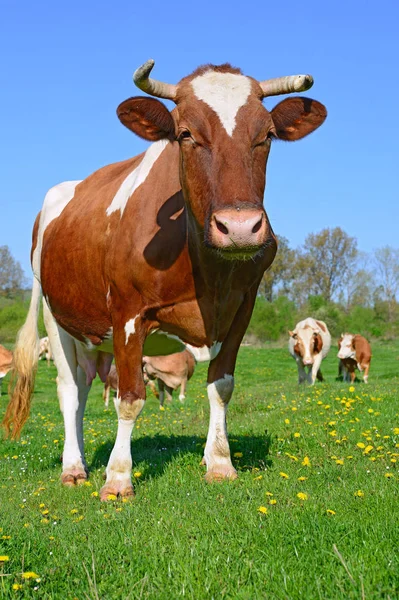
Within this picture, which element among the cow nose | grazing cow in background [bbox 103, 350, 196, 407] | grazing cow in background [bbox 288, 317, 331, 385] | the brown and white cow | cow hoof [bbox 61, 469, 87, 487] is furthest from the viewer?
grazing cow in background [bbox 288, 317, 331, 385]

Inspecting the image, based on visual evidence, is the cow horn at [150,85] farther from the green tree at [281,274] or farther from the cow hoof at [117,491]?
the green tree at [281,274]

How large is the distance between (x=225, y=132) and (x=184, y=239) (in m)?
1.11

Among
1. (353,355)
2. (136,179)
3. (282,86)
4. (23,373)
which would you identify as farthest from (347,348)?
(282,86)

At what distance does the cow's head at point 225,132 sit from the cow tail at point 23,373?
12.6 ft

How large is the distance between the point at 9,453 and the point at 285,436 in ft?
12.0

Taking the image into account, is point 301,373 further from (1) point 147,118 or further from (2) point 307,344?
(1) point 147,118

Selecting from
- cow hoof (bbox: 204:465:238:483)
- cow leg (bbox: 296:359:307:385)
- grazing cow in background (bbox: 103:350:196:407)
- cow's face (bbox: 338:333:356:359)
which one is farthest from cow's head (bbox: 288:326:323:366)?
cow hoof (bbox: 204:465:238:483)

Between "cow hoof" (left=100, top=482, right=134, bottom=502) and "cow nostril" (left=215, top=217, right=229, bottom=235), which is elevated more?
"cow nostril" (left=215, top=217, right=229, bottom=235)

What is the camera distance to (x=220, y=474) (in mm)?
6102

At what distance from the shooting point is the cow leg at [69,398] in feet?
23.9

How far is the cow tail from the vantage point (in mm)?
8367

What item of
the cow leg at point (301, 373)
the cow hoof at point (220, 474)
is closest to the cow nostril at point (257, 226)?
the cow hoof at point (220, 474)

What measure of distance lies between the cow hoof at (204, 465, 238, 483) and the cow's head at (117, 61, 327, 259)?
2.16m

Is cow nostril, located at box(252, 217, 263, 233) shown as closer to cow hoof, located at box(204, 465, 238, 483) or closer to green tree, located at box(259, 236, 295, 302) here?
cow hoof, located at box(204, 465, 238, 483)
